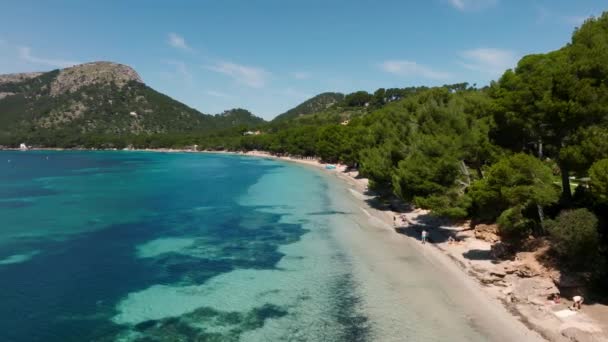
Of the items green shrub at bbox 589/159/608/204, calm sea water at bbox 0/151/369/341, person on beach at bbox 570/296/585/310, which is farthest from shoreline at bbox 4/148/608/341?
calm sea water at bbox 0/151/369/341

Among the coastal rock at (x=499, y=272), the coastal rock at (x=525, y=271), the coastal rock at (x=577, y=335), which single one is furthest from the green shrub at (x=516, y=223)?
the coastal rock at (x=577, y=335)

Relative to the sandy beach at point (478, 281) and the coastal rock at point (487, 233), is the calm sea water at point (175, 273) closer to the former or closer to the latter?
the sandy beach at point (478, 281)

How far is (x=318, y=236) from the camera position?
123 ft

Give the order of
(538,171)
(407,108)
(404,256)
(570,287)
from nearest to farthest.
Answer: (570,287)
(538,171)
(404,256)
(407,108)

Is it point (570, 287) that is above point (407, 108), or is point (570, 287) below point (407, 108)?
below

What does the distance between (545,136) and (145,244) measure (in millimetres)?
31639

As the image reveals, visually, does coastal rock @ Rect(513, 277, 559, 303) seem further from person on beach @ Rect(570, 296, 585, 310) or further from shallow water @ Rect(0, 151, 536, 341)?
shallow water @ Rect(0, 151, 536, 341)

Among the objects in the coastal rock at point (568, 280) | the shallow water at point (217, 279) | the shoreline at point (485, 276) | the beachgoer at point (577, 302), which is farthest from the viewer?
the coastal rock at point (568, 280)

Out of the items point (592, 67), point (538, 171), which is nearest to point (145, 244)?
point (538, 171)

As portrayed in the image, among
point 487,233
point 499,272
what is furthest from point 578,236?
point 487,233

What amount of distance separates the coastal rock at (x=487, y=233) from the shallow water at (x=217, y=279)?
5.19 m

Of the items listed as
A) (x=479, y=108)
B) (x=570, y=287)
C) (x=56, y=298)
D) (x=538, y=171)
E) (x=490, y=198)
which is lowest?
(x=56, y=298)

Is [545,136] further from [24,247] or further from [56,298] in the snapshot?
[24,247]

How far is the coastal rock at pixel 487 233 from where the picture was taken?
30.1m
